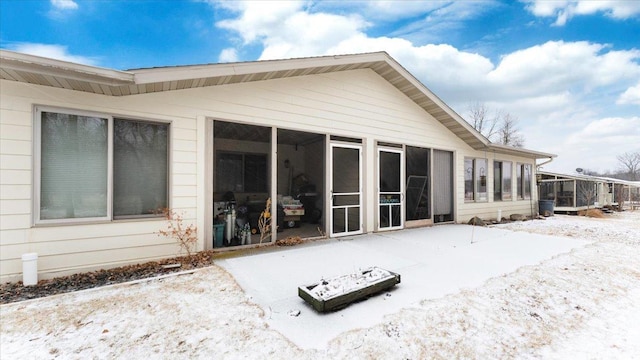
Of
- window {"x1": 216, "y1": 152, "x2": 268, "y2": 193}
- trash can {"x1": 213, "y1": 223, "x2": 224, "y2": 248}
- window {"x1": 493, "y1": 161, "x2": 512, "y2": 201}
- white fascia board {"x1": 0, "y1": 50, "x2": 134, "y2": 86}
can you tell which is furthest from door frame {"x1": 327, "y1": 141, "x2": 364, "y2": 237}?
window {"x1": 493, "y1": 161, "x2": 512, "y2": 201}

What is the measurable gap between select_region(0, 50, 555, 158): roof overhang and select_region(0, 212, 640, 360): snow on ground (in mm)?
2616

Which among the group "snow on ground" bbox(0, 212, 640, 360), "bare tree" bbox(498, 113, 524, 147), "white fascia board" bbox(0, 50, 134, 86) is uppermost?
"bare tree" bbox(498, 113, 524, 147)

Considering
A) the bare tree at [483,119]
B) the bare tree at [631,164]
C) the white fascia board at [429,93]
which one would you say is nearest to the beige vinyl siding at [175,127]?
the white fascia board at [429,93]

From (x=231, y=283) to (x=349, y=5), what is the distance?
7841mm

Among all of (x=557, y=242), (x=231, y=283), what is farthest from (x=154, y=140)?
(x=557, y=242)

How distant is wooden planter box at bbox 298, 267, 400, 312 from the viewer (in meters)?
2.63

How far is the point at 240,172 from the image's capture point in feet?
30.0

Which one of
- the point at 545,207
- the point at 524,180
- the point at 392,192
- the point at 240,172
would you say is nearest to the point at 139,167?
the point at 240,172

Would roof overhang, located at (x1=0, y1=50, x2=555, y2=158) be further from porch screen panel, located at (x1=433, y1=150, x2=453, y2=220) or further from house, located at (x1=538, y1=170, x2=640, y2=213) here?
house, located at (x1=538, y1=170, x2=640, y2=213)

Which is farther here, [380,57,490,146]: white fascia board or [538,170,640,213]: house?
[538,170,640,213]: house

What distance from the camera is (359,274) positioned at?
330cm

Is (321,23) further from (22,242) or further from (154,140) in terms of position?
(22,242)

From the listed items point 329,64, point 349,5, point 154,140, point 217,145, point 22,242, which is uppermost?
point 349,5

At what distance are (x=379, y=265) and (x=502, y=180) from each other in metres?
8.58
